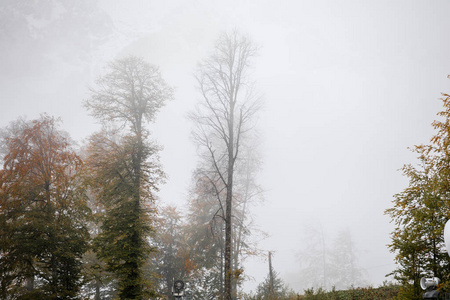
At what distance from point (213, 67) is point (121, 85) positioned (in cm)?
529

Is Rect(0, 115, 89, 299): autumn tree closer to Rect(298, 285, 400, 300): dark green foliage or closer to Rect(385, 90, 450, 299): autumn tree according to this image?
Rect(298, 285, 400, 300): dark green foliage

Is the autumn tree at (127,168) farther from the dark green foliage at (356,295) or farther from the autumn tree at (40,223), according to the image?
the dark green foliage at (356,295)

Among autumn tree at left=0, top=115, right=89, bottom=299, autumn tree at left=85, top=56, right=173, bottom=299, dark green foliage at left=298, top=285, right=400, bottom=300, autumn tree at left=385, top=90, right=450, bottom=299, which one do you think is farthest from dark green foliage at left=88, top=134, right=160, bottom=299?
autumn tree at left=385, top=90, right=450, bottom=299

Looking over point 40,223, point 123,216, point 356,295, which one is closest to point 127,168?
point 123,216

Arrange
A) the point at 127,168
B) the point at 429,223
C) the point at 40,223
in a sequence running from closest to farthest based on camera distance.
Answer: the point at 429,223 → the point at 40,223 → the point at 127,168

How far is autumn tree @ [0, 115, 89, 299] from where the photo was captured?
31.6 feet

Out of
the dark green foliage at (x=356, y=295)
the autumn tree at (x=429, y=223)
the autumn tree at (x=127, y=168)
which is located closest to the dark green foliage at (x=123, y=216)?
the autumn tree at (x=127, y=168)

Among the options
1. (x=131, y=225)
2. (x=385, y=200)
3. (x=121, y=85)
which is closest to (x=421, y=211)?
(x=131, y=225)

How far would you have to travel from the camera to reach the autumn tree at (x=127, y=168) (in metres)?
11.0

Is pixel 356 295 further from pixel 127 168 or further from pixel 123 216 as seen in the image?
pixel 127 168

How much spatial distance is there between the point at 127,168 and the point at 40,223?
3764mm

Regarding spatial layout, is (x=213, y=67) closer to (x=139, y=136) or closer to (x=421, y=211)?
(x=139, y=136)

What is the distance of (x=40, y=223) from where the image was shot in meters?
9.77

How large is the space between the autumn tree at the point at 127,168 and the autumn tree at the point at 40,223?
3.61ft
